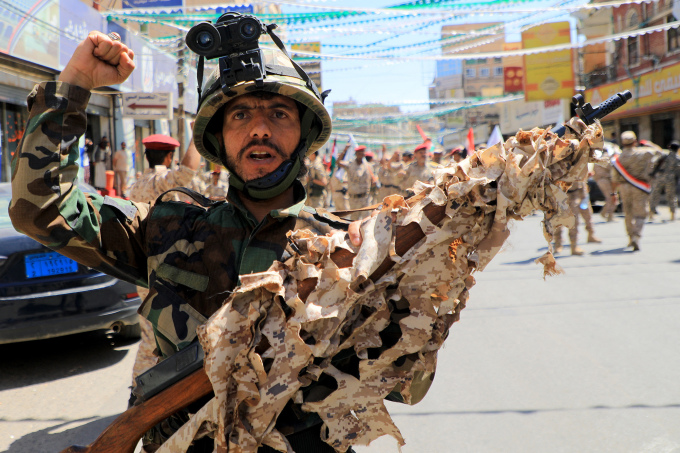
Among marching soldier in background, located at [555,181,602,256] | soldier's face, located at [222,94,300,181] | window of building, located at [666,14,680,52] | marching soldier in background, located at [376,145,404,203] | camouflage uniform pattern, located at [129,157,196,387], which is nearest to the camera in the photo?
soldier's face, located at [222,94,300,181]

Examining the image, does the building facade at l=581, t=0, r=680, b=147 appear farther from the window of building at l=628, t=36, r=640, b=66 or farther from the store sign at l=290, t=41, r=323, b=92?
the store sign at l=290, t=41, r=323, b=92

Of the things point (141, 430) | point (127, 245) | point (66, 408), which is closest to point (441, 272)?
point (141, 430)

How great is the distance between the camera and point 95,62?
5.53 feet

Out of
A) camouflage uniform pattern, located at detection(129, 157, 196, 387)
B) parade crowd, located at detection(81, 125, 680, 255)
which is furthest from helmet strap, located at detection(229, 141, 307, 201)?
parade crowd, located at detection(81, 125, 680, 255)

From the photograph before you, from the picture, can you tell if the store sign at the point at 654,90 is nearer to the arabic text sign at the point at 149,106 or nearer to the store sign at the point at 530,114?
the store sign at the point at 530,114

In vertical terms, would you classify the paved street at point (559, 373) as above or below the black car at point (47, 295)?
below

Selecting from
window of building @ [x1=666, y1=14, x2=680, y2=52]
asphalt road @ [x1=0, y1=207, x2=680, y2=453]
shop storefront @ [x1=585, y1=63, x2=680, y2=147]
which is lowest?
asphalt road @ [x1=0, y1=207, x2=680, y2=453]

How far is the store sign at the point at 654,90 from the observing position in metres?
20.4

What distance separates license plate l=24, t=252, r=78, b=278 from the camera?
494 centimetres

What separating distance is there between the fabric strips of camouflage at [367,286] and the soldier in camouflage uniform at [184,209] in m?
0.12

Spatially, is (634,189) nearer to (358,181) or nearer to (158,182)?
(358,181)

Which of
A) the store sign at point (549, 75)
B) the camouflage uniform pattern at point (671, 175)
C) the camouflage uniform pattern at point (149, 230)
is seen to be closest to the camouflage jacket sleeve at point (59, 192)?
the camouflage uniform pattern at point (149, 230)

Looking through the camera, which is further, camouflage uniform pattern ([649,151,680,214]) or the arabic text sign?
camouflage uniform pattern ([649,151,680,214])

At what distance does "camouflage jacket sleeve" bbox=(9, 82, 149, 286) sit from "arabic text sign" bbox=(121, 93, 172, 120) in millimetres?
11347
